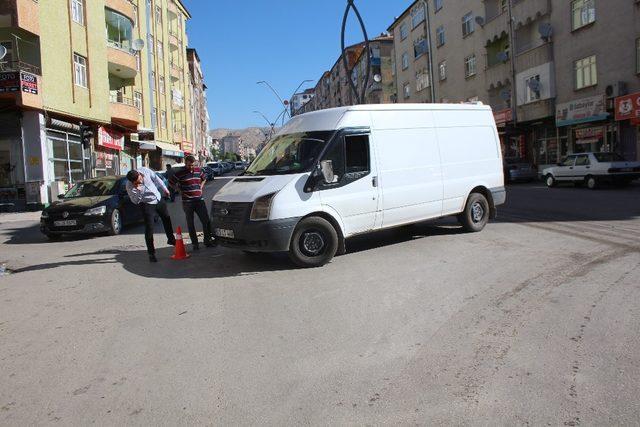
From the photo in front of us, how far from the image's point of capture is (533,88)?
29969 millimetres

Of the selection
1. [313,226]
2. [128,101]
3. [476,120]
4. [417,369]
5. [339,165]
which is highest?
[128,101]

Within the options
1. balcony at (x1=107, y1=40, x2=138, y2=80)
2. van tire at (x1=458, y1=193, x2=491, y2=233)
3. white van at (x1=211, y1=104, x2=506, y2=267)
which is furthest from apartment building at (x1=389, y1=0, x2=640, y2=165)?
A: balcony at (x1=107, y1=40, x2=138, y2=80)

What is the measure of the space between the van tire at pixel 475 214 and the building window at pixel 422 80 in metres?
37.5

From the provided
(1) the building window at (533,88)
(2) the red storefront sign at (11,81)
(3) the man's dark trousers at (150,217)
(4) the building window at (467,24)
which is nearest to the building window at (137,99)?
(2) the red storefront sign at (11,81)

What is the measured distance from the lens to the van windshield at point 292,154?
7754mm

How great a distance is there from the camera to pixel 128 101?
3503 centimetres

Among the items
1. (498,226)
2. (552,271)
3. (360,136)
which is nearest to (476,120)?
(498,226)

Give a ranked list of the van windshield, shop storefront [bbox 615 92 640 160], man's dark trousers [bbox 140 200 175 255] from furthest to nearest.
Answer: shop storefront [bbox 615 92 640 160] < man's dark trousers [bbox 140 200 175 255] < the van windshield

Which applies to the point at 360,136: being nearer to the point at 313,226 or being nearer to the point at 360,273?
the point at 313,226

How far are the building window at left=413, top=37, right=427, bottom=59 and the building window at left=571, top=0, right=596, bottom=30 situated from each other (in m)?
19.3

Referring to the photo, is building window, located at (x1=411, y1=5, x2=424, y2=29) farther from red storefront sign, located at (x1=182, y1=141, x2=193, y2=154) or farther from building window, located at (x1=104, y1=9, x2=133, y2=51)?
red storefront sign, located at (x1=182, y1=141, x2=193, y2=154)

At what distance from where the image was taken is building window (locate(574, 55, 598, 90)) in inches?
998

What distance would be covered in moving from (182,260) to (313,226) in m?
2.54

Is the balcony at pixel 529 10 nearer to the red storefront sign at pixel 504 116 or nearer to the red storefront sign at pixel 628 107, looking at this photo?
the red storefront sign at pixel 504 116
